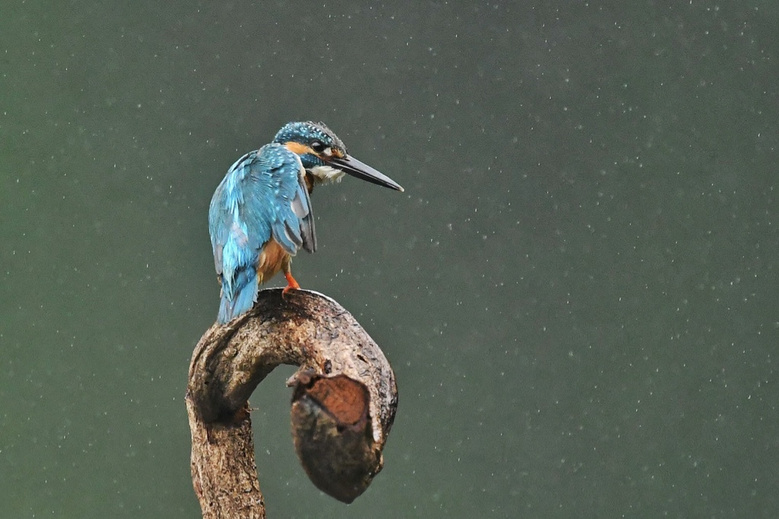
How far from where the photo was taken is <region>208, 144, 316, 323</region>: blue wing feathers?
1575mm

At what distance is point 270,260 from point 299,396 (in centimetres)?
41

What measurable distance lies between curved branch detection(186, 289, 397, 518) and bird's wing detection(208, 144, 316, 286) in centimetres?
10

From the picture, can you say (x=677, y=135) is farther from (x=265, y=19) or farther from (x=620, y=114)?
(x=265, y=19)

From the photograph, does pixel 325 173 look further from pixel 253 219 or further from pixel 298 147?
pixel 253 219

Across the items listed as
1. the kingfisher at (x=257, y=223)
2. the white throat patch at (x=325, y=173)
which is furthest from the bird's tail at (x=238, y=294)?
the white throat patch at (x=325, y=173)

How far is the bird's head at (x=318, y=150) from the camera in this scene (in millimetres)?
1760

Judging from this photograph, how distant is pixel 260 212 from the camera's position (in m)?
1.61

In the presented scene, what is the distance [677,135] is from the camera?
262 centimetres

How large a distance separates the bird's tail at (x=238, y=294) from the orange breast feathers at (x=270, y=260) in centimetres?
3

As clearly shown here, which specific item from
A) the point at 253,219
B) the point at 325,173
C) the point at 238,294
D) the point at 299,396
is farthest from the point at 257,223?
the point at 299,396

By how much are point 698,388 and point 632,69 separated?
873 mm

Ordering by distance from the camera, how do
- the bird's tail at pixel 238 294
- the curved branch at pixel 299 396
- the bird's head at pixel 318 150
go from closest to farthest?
the curved branch at pixel 299 396 < the bird's tail at pixel 238 294 < the bird's head at pixel 318 150

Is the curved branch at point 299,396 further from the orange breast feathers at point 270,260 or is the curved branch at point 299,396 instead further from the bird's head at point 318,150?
the bird's head at point 318,150

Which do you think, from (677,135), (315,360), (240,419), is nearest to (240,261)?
(315,360)
